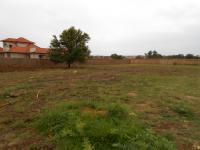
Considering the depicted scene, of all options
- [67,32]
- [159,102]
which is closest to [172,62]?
[67,32]

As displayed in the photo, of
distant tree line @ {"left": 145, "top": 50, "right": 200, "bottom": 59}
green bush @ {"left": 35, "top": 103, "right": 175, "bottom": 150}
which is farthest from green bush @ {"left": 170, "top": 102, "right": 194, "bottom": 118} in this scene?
distant tree line @ {"left": 145, "top": 50, "right": 200, "bottom": 59}

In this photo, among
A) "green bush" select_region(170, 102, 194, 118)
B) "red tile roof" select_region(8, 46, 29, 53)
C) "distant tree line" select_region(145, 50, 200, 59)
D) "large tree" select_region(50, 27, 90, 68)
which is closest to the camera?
"green bush" select_region(170, 102, 194, 118)

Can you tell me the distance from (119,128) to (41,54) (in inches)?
1667

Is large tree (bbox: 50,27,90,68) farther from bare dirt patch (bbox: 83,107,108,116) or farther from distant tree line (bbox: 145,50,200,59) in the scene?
distant tree line (bbox: 145,50,200,59)

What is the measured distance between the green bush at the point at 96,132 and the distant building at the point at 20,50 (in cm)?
3686

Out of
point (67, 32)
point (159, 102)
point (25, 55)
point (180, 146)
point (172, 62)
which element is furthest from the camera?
point (172, 62)

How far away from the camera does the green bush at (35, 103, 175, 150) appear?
3752mm

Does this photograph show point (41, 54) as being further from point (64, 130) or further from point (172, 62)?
point (64, 130)

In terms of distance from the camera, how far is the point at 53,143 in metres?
3.96

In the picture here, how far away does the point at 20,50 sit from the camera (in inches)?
1699

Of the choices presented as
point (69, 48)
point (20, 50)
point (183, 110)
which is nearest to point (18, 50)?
point (20, 50)

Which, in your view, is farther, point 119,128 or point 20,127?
point 20,127

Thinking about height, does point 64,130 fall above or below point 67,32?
below

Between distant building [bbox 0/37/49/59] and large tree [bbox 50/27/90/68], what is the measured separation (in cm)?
783
